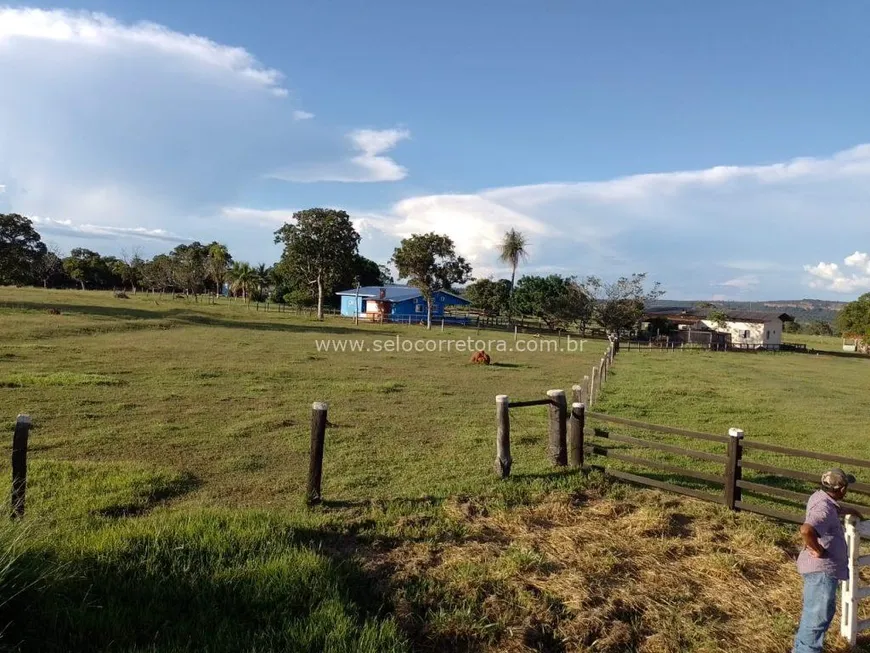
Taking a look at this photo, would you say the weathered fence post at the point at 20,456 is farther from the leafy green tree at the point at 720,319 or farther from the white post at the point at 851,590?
the leafy green tree at the point at 720,319

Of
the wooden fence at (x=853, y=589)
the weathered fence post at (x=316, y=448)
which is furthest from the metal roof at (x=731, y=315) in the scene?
the wooden fence at (x=853, y=589)

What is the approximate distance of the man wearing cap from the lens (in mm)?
4055

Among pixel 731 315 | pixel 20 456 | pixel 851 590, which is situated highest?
pixel 731 315

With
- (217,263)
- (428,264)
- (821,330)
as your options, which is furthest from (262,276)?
(821,330)

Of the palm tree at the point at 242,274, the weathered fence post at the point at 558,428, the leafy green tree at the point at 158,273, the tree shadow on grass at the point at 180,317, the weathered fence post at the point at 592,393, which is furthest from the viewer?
the leafy green tree at the point at 158,273

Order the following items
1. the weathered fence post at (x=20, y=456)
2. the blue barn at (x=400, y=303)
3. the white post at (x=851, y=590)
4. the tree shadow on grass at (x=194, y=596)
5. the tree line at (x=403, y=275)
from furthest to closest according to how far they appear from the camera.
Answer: the blue barn at (x=400, y=303) → the tree line at (x=403, y=275) → the weathered fence post at (x=20, y=456) → the white post at (x=851, y=590) → the tree shadow on grass at (x=194, y=596)

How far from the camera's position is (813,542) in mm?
4145

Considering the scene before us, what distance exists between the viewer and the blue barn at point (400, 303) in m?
65.5

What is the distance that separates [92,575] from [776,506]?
8.10 metres

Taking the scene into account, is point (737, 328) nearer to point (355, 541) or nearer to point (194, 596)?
point (355, 541)

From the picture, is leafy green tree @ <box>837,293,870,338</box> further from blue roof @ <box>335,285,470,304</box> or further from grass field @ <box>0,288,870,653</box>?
grass field @ <box>0,288,870,653</box>

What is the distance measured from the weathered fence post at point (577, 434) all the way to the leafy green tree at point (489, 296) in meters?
59.7

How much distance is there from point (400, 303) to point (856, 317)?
54.0 meters

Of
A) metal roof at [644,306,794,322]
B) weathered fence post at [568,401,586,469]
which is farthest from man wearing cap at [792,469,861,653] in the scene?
metal roof at [644,306,794,322]
